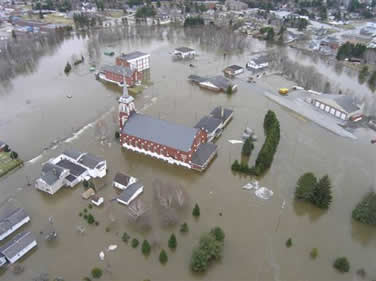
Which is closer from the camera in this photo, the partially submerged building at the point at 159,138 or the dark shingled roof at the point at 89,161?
the dark shingled roof at the point at 89,161

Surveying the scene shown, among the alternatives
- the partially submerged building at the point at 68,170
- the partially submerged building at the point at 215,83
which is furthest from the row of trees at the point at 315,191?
the partially submerged building at the point at 215,83

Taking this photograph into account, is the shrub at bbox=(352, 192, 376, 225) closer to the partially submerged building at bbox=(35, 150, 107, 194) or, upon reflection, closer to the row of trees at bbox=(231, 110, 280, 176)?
the row of trees at bbox=(231, 110, 280, 176)

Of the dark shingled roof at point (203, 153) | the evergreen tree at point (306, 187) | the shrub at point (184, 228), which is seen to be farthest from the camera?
the dark shingled roof at point (203, 153)

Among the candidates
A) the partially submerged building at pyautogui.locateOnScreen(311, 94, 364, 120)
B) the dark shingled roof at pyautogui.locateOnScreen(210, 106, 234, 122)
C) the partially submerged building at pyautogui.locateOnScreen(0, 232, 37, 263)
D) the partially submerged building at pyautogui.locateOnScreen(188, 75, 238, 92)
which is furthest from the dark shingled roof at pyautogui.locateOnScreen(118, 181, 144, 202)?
the partially submerged building at pyautogui.locateOnScreen(311, 94, 364, 120)

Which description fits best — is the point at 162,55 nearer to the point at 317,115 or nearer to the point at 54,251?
the point at 317,115

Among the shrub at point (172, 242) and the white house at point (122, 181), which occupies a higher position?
the white house at point (122, 181)

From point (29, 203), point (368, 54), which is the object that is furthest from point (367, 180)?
point (368, 54)

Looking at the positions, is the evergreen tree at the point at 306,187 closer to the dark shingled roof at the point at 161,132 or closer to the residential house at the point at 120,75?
the dark shingled roof at the point at 161,132
